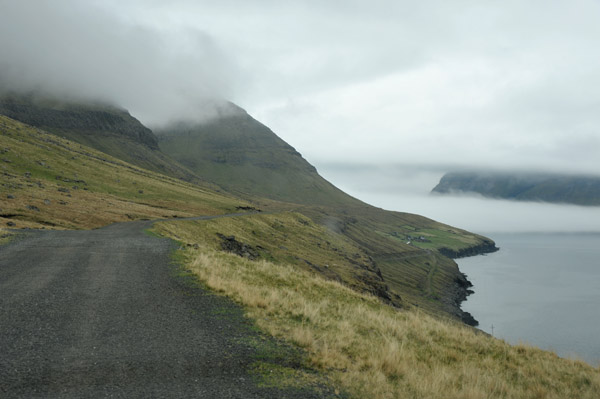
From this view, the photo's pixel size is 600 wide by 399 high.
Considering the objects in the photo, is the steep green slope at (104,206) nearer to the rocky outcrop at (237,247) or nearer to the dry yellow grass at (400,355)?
the rocky outcrop at (237,247)

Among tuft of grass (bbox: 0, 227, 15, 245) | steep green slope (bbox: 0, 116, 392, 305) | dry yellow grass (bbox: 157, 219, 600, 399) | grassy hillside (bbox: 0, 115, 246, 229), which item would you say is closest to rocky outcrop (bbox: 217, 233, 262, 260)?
steep green slope (bbox: 0, 116, 392, 305)

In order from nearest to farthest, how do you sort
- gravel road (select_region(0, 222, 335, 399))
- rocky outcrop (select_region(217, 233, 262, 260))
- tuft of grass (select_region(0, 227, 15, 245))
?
gravel road (select_region(0, 222, 335, 399))
tuft of grass (select_region(0, 227, 15, 245))
rocky outcrop (select_region(217, 233, 262, 260))

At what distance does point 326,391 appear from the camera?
830 centimetres

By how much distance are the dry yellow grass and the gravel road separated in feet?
3.87

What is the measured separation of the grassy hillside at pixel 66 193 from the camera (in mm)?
46003

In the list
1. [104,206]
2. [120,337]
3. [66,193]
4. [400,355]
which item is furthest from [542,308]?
[120,337]

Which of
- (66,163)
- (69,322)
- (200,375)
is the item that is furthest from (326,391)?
(66,163)

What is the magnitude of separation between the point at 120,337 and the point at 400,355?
8.20m

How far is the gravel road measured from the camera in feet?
25.7

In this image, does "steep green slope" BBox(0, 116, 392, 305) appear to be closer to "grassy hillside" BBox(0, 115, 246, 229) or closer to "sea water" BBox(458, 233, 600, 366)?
"grassy hillside" BBox(0, 115, 246, 229)

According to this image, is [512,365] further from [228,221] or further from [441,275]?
[441,275]

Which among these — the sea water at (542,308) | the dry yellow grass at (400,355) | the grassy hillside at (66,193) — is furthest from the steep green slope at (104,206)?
the sea water at (542,308)

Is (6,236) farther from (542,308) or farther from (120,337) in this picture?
(542,308)

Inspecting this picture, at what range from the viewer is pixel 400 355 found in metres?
11.2
